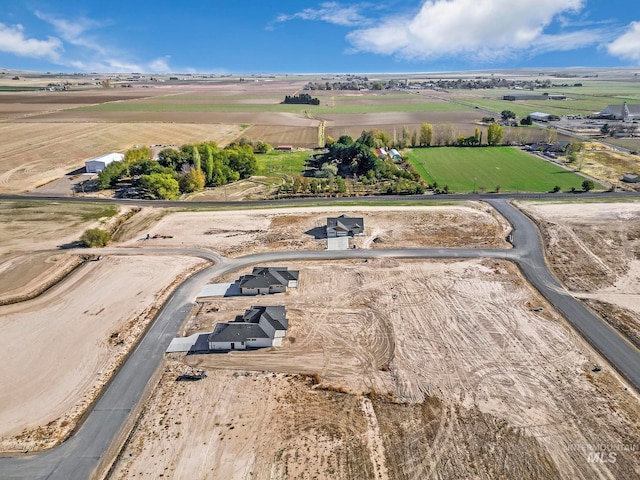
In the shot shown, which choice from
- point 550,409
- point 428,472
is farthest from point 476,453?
point 550,409

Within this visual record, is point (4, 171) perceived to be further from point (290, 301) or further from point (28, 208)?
point (290, 301)

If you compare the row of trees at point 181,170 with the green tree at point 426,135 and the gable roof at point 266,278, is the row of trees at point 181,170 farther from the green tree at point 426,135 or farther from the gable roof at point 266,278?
the green tree at point 426,135

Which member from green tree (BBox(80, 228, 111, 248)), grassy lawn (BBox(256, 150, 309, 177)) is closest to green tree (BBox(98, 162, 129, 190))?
green tree (BBox(80, 228, 111, 248))

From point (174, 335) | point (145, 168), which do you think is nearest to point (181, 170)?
point (145, 168)

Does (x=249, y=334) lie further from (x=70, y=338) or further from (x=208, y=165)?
(x=208, y=165)

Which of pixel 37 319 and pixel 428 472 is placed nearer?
pixel 428 472

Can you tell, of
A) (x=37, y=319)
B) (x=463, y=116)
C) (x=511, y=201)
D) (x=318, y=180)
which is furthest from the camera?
(x=463, y=116)

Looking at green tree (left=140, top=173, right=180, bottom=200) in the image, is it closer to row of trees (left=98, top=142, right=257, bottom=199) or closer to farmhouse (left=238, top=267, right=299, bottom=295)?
row of trees (left=98, top=142, right=257, bottom=199)
